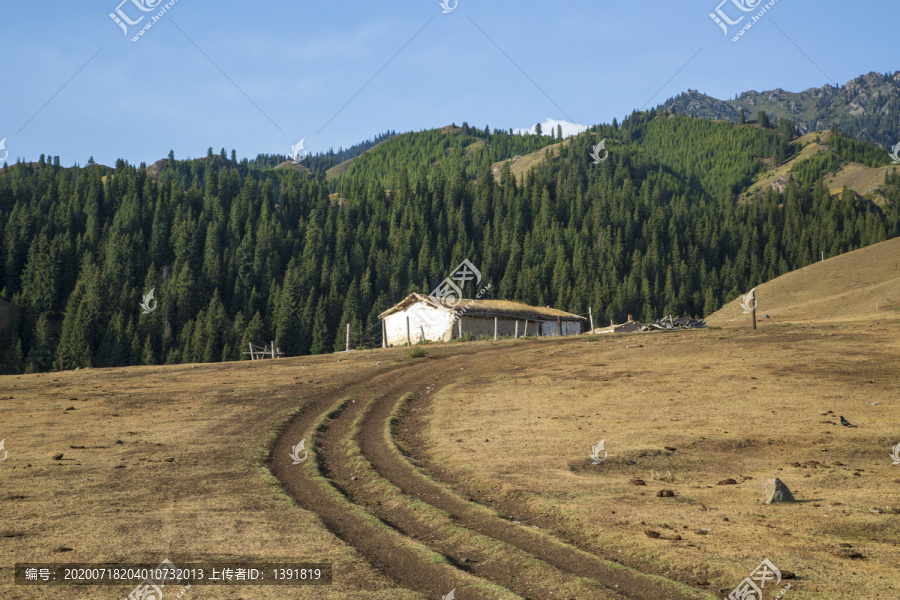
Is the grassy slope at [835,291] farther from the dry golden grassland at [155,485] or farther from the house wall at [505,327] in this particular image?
the dry golden grassland at [155,485]

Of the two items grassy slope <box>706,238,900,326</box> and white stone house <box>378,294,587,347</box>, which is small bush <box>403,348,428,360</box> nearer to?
white stone house <box>378,294,587,347</box>

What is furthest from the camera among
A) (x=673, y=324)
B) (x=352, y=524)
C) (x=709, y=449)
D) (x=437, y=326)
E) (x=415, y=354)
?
(x=673, y=324)

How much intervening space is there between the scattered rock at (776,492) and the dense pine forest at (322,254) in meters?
86.0

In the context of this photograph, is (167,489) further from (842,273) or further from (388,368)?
(842,273)

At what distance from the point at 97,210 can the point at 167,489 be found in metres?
169

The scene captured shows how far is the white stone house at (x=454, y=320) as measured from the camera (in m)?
54.9

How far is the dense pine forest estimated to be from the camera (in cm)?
11056

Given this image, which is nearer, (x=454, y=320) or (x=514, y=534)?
(x=514, y=534)

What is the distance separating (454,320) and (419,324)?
4.37 metres

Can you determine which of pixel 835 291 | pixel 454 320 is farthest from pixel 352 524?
pixel 835 291

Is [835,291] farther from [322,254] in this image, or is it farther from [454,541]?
[322,254]

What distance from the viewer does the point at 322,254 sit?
505ft

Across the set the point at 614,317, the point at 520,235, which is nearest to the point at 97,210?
the point at 520,235

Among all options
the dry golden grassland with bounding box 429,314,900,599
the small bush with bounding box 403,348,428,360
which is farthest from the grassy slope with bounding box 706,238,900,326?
the small bush with bounding box 403,348,428,360
